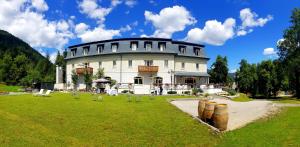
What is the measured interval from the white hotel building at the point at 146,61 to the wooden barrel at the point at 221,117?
38161 millimetres

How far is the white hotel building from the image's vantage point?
55.1 m

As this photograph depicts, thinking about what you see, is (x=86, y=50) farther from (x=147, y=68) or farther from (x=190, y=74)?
(x=190, y=74)

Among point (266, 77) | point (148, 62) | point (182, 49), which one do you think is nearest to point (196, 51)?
point (182, 49)

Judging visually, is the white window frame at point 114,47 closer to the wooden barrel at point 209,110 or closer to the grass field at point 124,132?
the grass field at point 124,132

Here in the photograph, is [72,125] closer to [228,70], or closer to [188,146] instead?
[188,146]

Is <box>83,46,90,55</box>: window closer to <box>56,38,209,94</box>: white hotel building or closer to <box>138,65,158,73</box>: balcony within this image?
<box>56,38,209,94</box>: white hotel building

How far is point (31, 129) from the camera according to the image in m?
11.6

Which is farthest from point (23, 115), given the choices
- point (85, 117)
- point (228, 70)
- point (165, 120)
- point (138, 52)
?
point (228, 70)

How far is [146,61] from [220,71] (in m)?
28.6

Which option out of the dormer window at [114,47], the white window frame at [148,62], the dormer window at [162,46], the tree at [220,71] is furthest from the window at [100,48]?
the tree at [220,71]

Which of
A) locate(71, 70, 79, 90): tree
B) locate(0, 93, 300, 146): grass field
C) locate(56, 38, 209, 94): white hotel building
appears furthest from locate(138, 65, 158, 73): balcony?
locate(0, 93, 300, 146): grass field

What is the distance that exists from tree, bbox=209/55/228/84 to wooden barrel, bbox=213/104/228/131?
208 feet

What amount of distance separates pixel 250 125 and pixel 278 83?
61.5 m

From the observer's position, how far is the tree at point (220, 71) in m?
75.8
